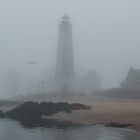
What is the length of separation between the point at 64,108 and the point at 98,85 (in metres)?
63.6

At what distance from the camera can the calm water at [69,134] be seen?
145ft

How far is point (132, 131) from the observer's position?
48.8 metres

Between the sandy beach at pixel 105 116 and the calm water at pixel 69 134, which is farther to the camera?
the sandy beach at pixel 105 116

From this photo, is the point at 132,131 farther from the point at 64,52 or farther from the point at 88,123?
the point at 64,52

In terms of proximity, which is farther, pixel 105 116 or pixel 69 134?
pixel 105 116

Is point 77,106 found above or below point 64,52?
below

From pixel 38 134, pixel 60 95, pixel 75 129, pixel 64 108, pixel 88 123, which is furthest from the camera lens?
pixel 60 95

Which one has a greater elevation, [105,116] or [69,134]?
[105,116]

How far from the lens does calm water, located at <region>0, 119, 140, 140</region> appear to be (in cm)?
4433

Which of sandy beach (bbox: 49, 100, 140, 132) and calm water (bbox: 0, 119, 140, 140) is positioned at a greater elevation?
sandy beach (bbox: 49, 100, 140, 132)

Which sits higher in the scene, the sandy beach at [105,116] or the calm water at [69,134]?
the sandy beach at [105,116]

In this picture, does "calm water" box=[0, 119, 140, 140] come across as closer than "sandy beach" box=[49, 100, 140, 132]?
Yes

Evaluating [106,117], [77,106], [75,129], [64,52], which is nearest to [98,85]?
[64,52]

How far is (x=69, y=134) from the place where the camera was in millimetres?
46562
